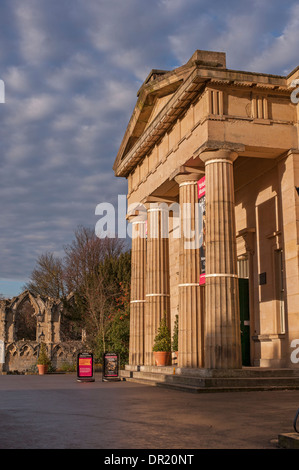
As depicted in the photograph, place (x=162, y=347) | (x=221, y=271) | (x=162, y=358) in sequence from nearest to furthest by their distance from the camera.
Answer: (x=221, y=271), (x=162, y=358), (x=162, y=347)

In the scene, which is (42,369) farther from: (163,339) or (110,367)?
(163,339)

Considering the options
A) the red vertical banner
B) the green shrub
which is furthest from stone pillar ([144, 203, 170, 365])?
the red vertical banner

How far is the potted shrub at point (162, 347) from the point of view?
2281 cm

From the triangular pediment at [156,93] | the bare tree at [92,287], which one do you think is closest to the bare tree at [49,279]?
the bare tree at [92,287]

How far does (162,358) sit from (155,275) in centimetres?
395

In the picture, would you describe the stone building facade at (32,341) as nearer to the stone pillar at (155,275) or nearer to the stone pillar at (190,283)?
the stone pillar at (155,275)

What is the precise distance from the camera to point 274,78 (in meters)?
18.7

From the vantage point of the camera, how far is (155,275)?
2486cm

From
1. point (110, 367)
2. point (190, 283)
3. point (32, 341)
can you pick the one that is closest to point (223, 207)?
point (190, 283)

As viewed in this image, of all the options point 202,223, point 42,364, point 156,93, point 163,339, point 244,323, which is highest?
point 156,93

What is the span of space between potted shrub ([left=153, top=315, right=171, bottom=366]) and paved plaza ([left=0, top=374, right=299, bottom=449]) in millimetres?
9344
